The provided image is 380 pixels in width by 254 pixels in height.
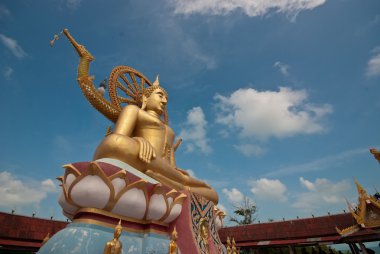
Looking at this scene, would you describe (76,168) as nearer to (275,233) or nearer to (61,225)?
(61,225)

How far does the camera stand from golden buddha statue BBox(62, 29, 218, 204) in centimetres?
478

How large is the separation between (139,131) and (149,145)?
1277mm

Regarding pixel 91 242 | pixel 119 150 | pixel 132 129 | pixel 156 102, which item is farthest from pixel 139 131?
pixel 91 242

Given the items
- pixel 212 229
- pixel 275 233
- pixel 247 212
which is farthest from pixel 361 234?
pixel 247 212

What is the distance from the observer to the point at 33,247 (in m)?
8.68

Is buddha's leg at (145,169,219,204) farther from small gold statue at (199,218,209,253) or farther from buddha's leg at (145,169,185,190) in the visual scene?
small gold statue at (199,218,209,253)

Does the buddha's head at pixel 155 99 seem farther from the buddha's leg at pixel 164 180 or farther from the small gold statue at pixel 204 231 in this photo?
the small gold statue at pixel 204 231

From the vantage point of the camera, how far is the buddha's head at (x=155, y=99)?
7.21m

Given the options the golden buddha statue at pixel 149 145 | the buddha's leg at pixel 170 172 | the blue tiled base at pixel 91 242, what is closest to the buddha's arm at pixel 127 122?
the golden buddha statue at pixel 149 145

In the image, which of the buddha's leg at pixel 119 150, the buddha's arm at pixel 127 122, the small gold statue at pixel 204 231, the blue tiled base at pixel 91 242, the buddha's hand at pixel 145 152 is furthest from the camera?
the buddha's arm at pixel 127 122

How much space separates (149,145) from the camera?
518 cm

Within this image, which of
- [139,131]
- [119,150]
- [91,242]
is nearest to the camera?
[91,242]

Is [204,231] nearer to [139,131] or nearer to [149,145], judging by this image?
[149,145]

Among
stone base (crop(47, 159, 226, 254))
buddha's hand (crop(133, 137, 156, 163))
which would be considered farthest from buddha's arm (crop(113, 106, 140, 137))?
stone base (crop(47, 159, 226, 254))
